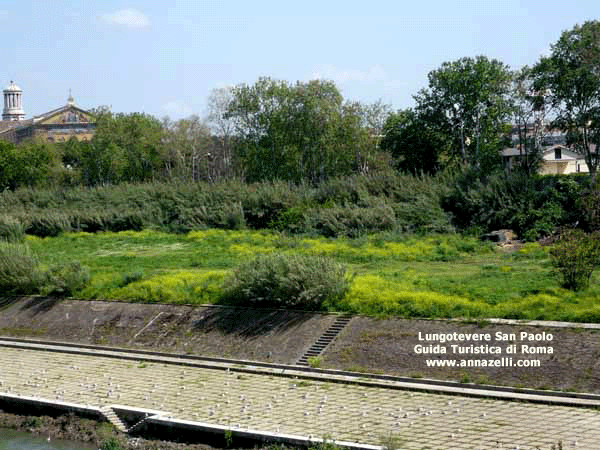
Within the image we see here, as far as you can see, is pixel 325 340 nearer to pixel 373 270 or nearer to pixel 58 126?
pixel 373 270

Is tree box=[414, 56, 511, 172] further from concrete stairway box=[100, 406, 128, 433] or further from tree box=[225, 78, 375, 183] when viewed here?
concrete stairway box=[100, 406, 128, 433]

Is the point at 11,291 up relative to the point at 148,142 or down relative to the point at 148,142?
down

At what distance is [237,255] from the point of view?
37.8 m

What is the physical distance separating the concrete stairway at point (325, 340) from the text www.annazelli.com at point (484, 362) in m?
3.21

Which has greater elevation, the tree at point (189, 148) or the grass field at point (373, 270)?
the tree at point (189, 148)

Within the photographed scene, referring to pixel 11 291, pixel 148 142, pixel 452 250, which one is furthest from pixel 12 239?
pixel 148 142

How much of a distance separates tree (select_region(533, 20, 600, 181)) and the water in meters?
27.1

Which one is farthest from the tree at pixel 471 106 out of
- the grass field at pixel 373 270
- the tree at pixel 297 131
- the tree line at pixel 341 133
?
the grass field at pixel 373 270

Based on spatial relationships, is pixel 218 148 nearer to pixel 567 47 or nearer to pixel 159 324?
pixel 567 47

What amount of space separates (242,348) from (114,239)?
2197 centimetres

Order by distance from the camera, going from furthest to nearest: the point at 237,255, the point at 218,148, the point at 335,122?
1. the point at 218,148
2. the point at 335,122
3. the point at 237,255

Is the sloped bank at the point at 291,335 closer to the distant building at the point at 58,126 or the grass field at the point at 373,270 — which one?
the grass field at the point at 373,270

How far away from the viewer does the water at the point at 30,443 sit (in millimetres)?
20328

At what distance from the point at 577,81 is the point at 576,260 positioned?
18.4m
